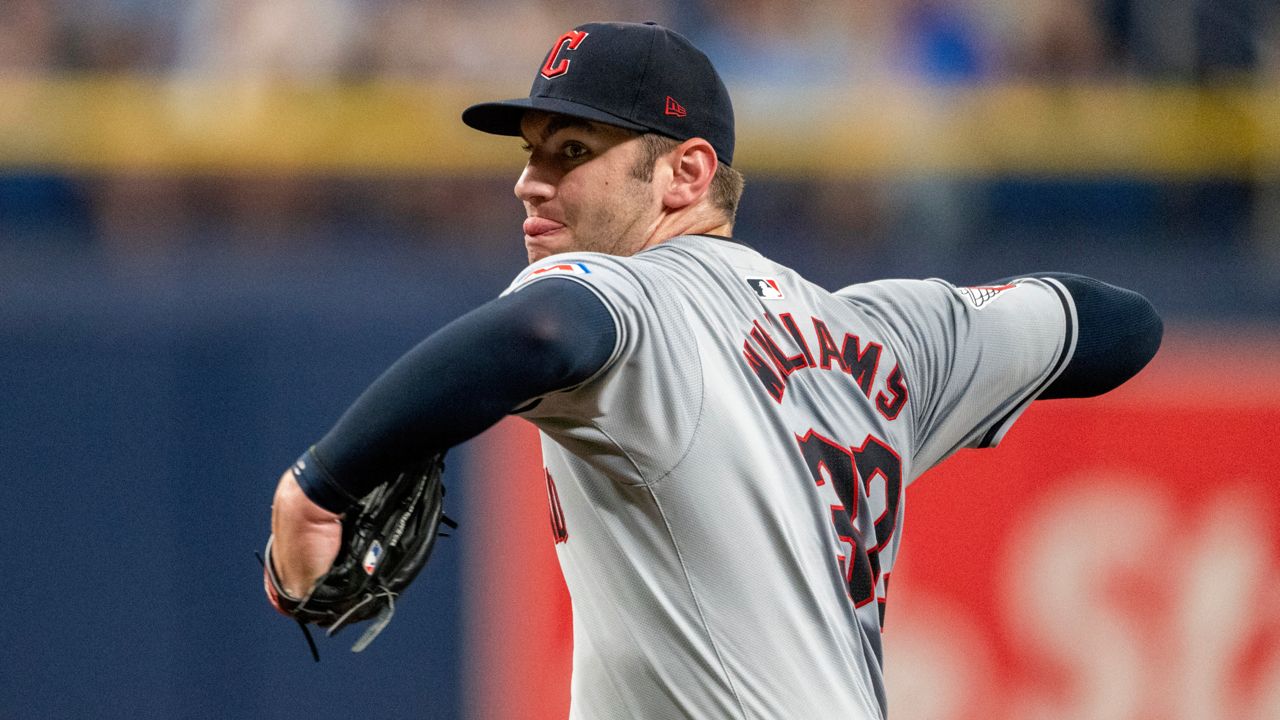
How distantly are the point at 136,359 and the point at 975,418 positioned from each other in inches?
152

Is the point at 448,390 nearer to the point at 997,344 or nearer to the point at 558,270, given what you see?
the point at 558,270

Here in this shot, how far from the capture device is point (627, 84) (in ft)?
8.84

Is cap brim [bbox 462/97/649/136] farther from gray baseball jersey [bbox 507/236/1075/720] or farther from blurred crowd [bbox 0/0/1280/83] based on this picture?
blurred crowd [bbox 0/0/1280/83]

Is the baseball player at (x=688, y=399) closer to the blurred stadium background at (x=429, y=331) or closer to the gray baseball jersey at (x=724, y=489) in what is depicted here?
the gray baseball jersey at (x=724, y=489)

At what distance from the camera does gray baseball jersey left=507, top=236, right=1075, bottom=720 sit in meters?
2.29

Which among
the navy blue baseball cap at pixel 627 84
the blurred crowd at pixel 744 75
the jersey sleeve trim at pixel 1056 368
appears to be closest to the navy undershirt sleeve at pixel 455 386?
the navy blue baseball cap at pixel 627 84

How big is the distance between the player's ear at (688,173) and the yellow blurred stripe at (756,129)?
12.9ft

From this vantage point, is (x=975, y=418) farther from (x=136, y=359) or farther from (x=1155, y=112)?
(x=1155, y=112)

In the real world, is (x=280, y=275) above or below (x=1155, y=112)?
below

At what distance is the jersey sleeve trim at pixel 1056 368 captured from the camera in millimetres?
3025

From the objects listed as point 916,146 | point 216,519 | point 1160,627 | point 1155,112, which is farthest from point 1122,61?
point 216,519

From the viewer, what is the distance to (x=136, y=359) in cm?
597

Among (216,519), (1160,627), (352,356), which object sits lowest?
(1160,627)

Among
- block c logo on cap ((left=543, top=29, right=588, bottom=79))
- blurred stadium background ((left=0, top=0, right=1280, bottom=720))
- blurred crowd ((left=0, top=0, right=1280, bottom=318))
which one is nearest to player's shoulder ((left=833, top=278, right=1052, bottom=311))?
block c logo on cap ((left=543, top=29, right=588, bottom=79))
